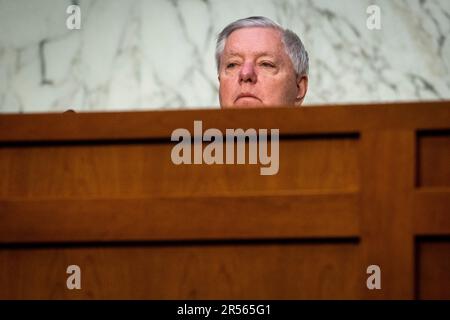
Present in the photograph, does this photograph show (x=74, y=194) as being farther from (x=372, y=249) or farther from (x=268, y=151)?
(x=372, y=249)

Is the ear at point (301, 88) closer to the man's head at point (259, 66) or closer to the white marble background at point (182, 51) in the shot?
A: the man's head at point (259, 66)

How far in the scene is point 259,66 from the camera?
2.33 metres

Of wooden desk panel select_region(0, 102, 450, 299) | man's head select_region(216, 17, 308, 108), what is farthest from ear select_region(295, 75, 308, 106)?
wooden desk panel select_region(0, 102, 450, 299)

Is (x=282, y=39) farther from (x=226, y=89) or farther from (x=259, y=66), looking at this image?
(x=226, y=89)

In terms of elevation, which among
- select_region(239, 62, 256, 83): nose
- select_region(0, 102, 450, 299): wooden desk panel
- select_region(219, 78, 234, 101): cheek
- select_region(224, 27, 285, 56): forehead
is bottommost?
select_region(0, 102, 450, 299): wooden desk panel

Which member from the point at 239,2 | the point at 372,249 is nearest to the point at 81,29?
the point at 239,2

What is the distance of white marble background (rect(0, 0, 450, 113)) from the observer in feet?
8.80

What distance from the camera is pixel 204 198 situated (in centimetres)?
133

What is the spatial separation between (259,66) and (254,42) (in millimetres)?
74

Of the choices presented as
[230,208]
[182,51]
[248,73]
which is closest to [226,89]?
[248,73]

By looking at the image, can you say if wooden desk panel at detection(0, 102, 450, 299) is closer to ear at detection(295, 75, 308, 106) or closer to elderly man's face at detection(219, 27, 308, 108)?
elderly man's face at detection(219, 27, 308, 108)

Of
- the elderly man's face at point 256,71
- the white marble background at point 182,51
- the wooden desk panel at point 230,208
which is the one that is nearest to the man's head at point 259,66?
the elderly man's face at point 256,71

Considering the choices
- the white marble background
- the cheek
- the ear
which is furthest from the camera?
the white marble background

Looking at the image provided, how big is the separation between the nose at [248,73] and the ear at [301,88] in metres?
0.17
